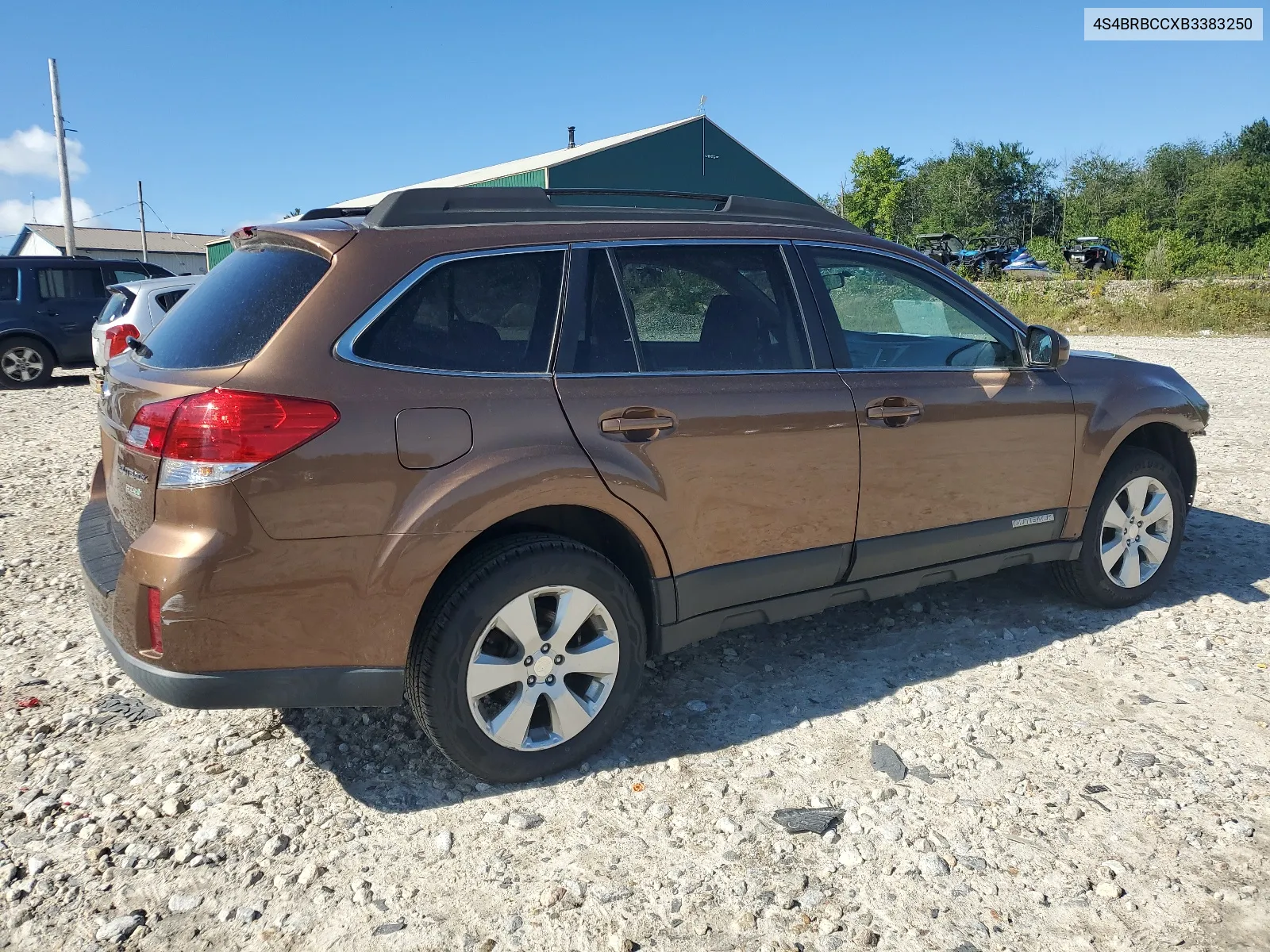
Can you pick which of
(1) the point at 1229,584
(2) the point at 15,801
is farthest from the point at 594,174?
(2) the point at 15,801

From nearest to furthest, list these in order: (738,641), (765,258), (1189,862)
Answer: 1. (1189,862)
2. (765,258)
3. (738,641)

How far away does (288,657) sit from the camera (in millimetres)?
2766

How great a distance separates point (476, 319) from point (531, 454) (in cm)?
47

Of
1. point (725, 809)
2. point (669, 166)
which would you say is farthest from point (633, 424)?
point (669, 166)

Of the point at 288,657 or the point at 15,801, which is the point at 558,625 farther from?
the point at 15,801

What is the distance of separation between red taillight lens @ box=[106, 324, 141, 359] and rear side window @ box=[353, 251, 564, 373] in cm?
877

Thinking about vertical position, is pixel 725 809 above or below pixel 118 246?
below

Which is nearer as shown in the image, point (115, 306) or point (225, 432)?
point (225, 432)

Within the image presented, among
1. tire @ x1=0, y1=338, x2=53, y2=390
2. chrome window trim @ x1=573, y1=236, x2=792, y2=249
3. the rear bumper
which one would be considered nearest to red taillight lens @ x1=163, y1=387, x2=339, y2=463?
the rear bumper

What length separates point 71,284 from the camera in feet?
48.5

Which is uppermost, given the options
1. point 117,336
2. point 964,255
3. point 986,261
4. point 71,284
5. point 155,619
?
point 964,255

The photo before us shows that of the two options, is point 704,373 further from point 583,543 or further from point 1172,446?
point 1172,446

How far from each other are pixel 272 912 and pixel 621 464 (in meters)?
1.63

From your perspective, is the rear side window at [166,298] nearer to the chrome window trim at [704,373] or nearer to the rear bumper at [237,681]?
the rear bumper at [237,681]
